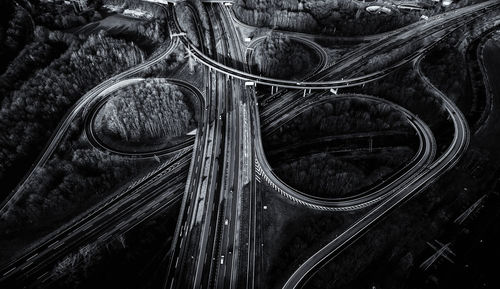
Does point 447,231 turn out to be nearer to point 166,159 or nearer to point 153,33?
point 166,159

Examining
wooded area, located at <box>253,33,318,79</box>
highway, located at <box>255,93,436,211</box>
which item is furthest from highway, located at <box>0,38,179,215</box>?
highway, located at <box>255,93,436,211</box>

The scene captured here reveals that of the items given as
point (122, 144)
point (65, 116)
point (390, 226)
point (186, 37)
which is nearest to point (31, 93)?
point (65, 116)

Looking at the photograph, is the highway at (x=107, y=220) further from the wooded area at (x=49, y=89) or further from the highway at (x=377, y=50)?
the highway at (x=377, y=50)

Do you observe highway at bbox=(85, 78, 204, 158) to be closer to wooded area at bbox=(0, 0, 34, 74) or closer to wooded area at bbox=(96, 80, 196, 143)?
wooded area at bbox=(96, 80, 196, 143)

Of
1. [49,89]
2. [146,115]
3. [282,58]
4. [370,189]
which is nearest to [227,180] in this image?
[146,115]

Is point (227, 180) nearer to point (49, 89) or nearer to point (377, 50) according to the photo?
point (49, 89)

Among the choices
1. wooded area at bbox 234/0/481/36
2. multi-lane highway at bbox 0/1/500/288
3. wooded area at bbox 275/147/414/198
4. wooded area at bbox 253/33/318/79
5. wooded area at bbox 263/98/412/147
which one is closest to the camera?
multi-lane highway at bbox 0/1/500/288

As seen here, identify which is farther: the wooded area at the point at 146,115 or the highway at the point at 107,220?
the wooded area at the point at 146,115

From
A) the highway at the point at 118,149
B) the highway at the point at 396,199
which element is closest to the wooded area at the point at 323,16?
the highway at the point at 396,199

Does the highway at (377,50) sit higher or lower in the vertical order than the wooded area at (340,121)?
higher

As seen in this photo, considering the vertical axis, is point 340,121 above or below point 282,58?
below

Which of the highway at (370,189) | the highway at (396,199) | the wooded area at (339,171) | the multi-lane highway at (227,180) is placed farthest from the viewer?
the wooded area at (339,171)
